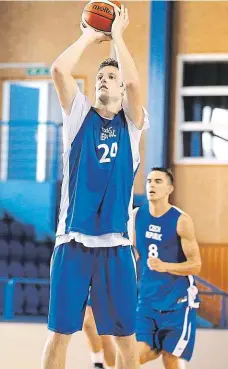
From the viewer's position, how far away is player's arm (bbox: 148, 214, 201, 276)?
390 centimetres

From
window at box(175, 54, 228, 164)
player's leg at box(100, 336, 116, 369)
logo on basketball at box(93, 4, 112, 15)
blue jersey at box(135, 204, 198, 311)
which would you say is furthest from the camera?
window at box(175, 54, 228, 164)

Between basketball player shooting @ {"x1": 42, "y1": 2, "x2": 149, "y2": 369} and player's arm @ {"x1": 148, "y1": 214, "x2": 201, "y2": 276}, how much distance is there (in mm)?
1077

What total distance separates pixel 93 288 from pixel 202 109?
5.74 meters

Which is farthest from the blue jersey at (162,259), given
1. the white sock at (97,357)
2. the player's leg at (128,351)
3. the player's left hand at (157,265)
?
the player's leg at (128,351)

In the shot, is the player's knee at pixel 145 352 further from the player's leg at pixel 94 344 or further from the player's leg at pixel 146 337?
the player's leg at pixel 94 344

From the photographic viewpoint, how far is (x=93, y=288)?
9.04 ft

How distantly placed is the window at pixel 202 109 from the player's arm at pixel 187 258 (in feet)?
13.5

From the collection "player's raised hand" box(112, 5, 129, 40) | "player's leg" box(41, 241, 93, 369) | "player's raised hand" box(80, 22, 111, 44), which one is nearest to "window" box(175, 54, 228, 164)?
"player's raised hand" box(112, 5, 129, 40)

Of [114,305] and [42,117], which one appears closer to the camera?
[114,305]

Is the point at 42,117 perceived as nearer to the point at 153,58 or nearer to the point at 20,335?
the point at 153,58

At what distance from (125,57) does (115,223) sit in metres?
0.64

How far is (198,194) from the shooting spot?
26.8 feet

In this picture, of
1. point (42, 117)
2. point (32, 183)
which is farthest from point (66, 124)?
point (42, 117)

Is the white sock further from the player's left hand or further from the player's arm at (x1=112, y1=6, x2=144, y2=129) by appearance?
the player's arm at (x1=112, y1=6, x2=144, y2=129)
